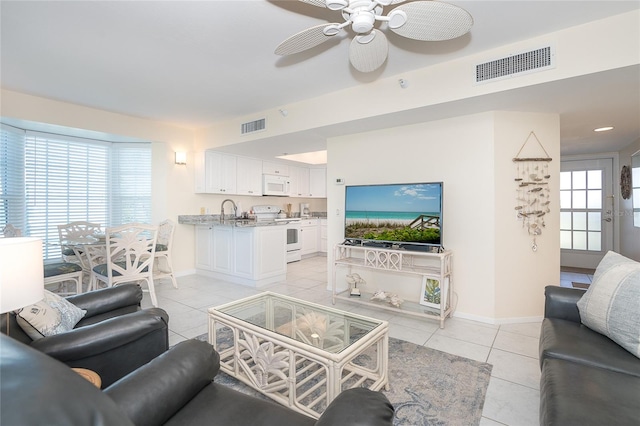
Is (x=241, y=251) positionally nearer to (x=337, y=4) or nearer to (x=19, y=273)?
(x=19, y=273)

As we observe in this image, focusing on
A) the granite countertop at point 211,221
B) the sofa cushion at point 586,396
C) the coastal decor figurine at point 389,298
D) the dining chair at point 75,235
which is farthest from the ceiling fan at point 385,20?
the dining chair at point 75,235

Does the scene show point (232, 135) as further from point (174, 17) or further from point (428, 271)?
point (428, 271)

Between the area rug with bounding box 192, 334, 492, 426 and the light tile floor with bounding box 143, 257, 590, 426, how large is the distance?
0.08 meters

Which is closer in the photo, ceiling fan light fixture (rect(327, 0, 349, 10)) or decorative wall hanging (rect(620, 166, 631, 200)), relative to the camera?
ceiling fan light fixture (rect(327, 0, 349, 10))

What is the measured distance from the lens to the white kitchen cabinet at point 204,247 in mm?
4984

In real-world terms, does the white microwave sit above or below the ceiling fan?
below

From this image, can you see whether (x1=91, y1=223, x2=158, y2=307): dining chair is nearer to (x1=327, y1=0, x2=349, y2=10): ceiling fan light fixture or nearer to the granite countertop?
the granite countertop

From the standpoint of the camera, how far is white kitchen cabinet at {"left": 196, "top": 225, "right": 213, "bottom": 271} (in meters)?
4.98

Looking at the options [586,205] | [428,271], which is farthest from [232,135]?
[586,205]

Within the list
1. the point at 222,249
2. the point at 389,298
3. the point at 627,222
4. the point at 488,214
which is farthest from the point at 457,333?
the point at 627,222

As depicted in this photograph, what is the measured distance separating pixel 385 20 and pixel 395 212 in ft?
6.79

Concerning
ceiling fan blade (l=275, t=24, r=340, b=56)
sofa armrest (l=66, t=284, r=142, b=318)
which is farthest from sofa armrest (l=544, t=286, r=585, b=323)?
sofa armrest (l=66, t=284, r=142, b=318)

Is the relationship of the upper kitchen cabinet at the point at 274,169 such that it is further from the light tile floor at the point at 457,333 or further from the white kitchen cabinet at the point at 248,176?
the light tile floor at the point at 457,333

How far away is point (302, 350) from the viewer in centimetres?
167
